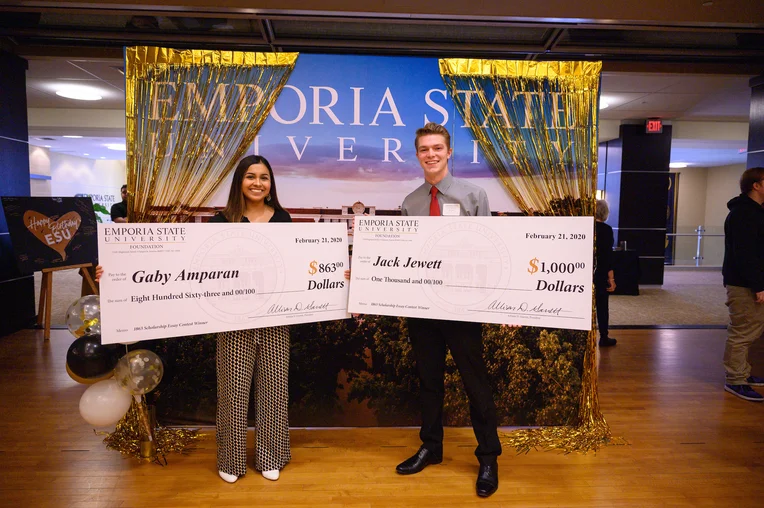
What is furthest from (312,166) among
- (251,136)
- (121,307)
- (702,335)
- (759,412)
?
(702,335)

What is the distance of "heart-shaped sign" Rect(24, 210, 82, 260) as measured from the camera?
4.97 meters

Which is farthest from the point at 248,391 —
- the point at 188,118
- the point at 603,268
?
the point at 603,268

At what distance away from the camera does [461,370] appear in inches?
95.6

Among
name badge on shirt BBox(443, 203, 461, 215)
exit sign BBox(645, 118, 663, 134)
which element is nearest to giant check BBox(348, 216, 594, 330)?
name badge on shirt BBox(443, 203, 461, 215)

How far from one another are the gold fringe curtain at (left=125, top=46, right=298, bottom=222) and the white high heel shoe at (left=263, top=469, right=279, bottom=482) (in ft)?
4.84

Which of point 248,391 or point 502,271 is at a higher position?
point 502,271

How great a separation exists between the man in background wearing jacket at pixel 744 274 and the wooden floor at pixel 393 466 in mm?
233

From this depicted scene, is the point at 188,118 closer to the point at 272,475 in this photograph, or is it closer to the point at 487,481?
the point at 272,475

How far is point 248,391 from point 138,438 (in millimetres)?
928

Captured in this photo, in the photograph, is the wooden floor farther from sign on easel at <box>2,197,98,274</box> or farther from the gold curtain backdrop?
sign on easel at <box>2,197,98,274</box>

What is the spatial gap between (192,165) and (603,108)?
22.8ft

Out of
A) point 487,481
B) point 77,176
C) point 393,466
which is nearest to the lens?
point 487,481

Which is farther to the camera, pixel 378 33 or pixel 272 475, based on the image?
pixel 378 33

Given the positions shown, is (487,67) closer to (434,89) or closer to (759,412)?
(434,89)
